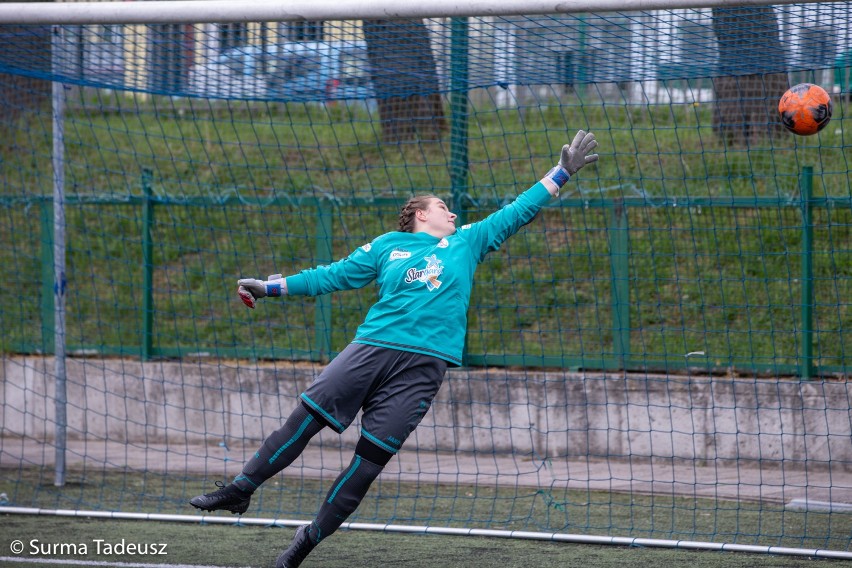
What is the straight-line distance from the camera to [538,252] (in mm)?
9406

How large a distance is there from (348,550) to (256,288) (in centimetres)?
170

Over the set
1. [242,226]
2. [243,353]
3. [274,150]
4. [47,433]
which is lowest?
[47,433]

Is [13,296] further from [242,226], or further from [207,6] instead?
[207,6]

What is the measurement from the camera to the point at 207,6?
5.55 metres

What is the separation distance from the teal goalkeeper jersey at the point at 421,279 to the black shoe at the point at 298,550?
92 cm

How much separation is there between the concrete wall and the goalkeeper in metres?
2.86

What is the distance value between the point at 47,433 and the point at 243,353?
1.94 m

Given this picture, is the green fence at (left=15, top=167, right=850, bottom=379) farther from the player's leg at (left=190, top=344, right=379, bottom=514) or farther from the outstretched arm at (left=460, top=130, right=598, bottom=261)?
the player's leg at (left=190, top=344, right=379, bottom=514)

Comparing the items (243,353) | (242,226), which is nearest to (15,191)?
(242,226)

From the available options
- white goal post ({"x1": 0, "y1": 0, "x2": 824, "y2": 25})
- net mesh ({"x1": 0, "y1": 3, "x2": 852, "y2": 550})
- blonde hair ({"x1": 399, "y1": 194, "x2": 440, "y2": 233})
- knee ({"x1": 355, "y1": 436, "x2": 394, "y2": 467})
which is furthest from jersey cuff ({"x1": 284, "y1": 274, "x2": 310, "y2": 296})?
net mesh ({"x1": 0, "y1": 3, "x2": 852, "y2": 550})

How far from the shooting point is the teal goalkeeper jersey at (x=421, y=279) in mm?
4766

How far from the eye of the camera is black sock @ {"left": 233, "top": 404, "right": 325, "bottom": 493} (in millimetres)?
4711

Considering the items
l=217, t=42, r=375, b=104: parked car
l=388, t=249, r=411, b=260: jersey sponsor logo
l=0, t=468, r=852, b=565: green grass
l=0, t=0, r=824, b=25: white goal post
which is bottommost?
l=0, t=468, r=852, b=565: green grass

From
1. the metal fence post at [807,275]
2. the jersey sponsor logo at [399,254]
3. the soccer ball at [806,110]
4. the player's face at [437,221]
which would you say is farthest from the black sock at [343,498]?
the metal fence post at [807,275]
